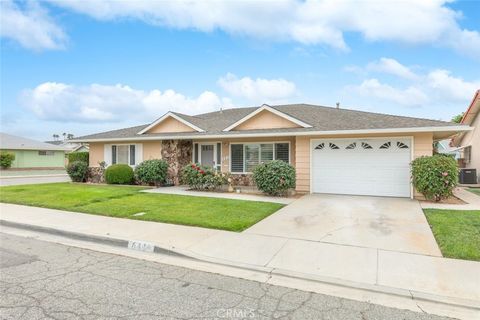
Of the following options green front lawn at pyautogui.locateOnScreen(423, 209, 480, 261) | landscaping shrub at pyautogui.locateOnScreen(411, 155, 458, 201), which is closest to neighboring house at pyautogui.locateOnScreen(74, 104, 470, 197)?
landscaping shrub at pyautogui.locateOnScreen(411, 155, 458, 201)

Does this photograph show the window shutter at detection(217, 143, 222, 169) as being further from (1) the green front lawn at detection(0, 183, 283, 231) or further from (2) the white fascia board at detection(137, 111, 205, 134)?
(1) the green front lawn at detection(0, 183, 283, 231)

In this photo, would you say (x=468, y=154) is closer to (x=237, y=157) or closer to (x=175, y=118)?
(x=237, y=157)

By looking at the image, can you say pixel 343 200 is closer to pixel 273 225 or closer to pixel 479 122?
pixel 273 225

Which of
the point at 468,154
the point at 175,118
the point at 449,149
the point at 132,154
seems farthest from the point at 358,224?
the point at 449,149

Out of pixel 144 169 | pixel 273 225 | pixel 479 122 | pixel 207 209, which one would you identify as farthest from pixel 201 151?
pixel 479 122

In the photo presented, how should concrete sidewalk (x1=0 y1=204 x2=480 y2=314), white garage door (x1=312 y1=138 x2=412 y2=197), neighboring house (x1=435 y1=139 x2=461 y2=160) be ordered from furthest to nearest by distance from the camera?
neighboring house (x1=435 y1=139 x2=461 y2=160), white garage door (x1=312 y1=138 x2=412 y2=197), concrete sidewalk (x1=0 y1=204 x2=480 y2=314)

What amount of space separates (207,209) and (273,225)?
8.16ft

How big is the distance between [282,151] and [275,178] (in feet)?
9.80

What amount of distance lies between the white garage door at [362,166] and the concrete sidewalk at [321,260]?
7.03 metres

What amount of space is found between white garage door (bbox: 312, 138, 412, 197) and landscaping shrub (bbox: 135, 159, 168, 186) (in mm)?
7651

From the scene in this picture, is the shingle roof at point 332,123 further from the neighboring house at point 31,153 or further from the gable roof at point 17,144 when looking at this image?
the neighboring house at point 31,153

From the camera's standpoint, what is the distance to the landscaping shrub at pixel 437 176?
10.1 metres

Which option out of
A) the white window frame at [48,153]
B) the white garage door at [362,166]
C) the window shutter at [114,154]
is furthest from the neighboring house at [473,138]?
the white window frame at [48,153]

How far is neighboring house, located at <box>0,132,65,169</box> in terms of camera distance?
1257 inches
